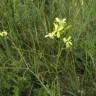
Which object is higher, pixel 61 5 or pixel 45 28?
pixel 61 5

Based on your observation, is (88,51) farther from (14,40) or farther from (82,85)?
(14,40)

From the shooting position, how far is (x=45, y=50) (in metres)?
1.93

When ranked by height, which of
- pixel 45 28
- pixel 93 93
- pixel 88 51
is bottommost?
pixel 93 93

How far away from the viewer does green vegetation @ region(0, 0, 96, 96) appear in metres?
1.81

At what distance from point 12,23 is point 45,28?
0.74ft

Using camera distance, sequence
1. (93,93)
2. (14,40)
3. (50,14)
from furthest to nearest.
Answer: (50,14) < (14,40) < (93,93)

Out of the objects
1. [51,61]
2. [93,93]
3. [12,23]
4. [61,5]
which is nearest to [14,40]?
[12,23]

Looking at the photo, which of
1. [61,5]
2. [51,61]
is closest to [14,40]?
[51,61]

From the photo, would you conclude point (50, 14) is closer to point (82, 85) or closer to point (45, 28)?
point (45, 28)

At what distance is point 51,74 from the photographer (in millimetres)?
1845

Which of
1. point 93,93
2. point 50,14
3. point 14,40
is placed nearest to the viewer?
point 93,93

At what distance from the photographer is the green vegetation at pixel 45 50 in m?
1.81

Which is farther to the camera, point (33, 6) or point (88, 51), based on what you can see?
point (33, 6)

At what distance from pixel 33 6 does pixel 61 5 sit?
0.59 feet
